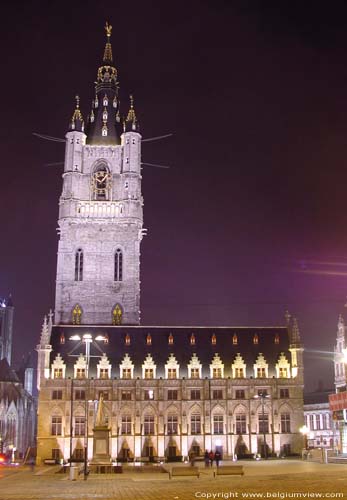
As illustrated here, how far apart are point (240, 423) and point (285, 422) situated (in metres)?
5.59

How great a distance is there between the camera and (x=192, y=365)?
84.2m

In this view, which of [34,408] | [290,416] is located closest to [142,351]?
[290,416]

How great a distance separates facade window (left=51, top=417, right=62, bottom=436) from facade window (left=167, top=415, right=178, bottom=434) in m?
12.7

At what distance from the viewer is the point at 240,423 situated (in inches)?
3194

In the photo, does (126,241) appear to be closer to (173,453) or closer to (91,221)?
(91,221)

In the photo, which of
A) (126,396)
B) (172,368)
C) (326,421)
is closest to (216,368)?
(172,368)

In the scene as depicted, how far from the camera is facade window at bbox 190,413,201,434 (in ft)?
264

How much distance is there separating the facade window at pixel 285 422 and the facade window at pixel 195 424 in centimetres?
1012

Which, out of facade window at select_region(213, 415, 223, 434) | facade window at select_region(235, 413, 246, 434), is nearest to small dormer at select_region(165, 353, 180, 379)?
facade window at select_region(213, 415, 223, 434)

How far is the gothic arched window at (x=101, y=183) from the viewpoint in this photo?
103188 millimetres

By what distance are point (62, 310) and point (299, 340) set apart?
1292 inches

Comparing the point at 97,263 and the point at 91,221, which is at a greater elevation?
the point at 91,221

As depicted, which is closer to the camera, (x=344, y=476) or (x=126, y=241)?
(x=344, y=476)

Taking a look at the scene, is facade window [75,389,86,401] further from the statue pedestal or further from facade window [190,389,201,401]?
the statue pedestal
